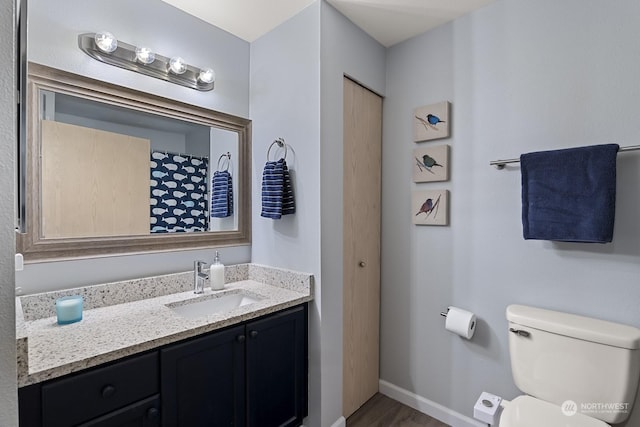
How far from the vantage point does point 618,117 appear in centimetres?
141

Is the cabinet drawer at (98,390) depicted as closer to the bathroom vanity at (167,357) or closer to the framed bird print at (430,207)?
the bathroom vanity at (167,357)

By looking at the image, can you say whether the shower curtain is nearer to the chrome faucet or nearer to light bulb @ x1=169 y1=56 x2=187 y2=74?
the chrome faucet

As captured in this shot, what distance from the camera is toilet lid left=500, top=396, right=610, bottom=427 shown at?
1229 mm

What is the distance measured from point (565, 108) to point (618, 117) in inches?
8.1

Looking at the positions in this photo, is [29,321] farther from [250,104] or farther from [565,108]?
[565,108]

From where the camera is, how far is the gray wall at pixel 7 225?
631 millimetres

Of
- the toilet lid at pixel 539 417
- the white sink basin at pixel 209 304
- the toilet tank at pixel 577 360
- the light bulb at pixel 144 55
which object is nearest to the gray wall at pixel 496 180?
the toilet tank at pixel 577 360

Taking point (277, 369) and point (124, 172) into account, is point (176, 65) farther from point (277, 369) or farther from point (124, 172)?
point (277, 369)

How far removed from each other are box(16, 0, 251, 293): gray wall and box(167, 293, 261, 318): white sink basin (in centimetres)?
24

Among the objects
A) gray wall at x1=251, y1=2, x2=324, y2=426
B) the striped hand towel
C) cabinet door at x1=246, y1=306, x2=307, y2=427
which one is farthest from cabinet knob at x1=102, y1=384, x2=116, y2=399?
the striped hand towel

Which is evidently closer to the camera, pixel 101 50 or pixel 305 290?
pixel 101 50

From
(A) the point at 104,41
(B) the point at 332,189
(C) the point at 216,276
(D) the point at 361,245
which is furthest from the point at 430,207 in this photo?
(A) the point at 104,41

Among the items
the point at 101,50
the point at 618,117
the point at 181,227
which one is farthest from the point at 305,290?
the point at 618,117

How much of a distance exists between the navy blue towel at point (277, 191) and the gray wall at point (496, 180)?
2.45ft
